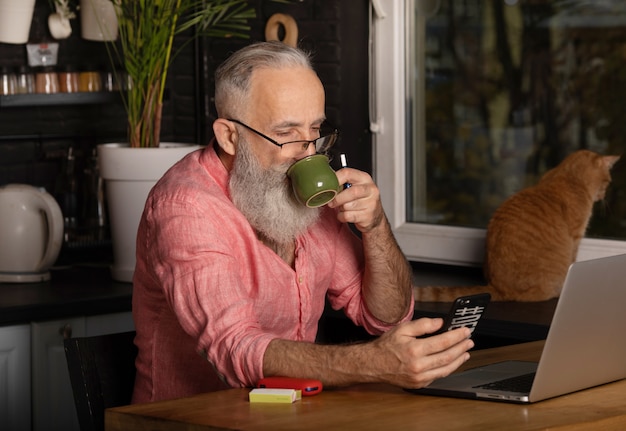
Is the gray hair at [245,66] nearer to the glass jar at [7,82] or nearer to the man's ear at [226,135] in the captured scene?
the man's ear at [226,135]

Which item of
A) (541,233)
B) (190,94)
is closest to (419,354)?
(541,233)

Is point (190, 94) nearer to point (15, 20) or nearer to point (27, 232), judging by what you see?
point (15, 20)

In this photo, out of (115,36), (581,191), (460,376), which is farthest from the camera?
(115,36)

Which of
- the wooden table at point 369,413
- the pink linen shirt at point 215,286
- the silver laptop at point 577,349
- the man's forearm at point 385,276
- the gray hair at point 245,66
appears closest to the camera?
the wooden table at point 369,413

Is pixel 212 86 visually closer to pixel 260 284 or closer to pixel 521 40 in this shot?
pixel 521 40

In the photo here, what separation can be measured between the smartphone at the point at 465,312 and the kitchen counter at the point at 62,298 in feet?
4.73

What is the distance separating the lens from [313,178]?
209 centimetres

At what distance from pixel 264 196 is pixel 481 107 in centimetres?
152

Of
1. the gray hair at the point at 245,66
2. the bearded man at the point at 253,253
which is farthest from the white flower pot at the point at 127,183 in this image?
the gray hair at the point at 245,66

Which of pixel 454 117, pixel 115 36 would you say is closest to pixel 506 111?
pixel 454 117

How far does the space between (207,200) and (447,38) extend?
5.48 ft

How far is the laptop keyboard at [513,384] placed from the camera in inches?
76.3

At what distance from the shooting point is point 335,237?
2.49 meters

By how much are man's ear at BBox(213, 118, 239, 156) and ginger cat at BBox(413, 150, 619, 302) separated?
1.05 meters
